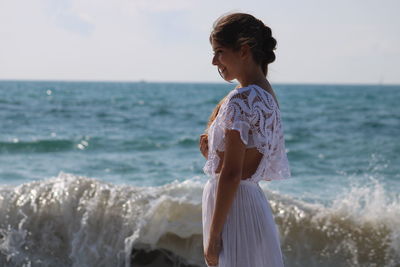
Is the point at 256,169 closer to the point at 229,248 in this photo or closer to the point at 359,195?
the point at 229,248

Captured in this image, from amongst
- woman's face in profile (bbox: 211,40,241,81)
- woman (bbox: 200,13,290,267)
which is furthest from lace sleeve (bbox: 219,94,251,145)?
woman's face in profile (bbox: 211,40,241,81)

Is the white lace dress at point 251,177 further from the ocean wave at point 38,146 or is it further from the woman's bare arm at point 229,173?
the ocean wave at point 38,146

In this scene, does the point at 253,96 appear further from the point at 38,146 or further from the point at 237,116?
the point at 38,146

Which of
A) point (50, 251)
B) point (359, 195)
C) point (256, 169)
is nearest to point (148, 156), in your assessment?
point (359, 195)

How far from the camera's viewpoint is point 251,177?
2.42 metres

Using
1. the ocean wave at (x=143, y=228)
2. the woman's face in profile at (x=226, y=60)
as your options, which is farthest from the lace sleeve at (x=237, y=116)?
the ocean wave at (x=143, y=228)

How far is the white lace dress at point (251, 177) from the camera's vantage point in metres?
2.33

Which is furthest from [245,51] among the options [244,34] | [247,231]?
[247,231]

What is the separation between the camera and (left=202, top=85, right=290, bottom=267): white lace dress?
2328 mm

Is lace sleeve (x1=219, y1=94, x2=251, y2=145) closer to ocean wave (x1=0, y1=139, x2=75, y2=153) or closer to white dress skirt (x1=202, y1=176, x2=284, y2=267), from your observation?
white dress skirt (x1=202, y1=176, x2=284, y2=267)

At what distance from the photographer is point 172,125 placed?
18.4m

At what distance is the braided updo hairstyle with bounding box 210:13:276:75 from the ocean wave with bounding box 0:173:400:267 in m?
3.25

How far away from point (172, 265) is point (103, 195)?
3.25 feet

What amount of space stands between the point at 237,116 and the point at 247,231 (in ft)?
1.39
